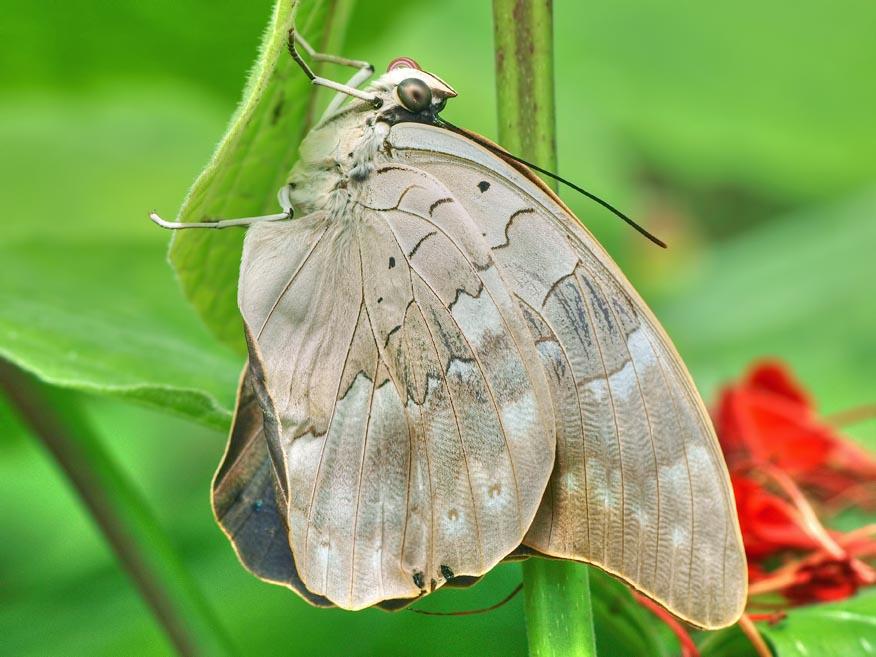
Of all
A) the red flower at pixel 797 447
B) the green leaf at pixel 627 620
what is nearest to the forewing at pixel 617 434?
the green leaf at pixel 627 620

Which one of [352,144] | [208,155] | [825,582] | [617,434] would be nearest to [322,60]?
[352,144]

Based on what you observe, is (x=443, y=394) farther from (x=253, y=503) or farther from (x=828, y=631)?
(x=828, y=631)

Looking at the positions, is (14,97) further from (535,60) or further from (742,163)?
(742,163)

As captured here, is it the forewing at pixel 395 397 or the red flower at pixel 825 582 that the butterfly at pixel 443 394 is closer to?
the forewing at pixel 395 397

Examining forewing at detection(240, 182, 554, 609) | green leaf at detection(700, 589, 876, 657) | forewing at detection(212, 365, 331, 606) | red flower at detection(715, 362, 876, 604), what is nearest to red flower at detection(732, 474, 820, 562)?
red flower at detection(715, 362, 876, 604)

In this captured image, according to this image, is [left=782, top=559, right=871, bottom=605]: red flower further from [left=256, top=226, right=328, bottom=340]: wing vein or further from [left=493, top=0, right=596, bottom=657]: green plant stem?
[left=256, top=226, right=328, bottom=340]: wing vein

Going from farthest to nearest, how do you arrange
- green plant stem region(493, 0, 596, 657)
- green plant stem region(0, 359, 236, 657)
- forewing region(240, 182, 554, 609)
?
green plant stem region(0, 359, 236, 657), forewing region(240, 182, 554, 609), green plant stem region(493, 0, 596, 657)
